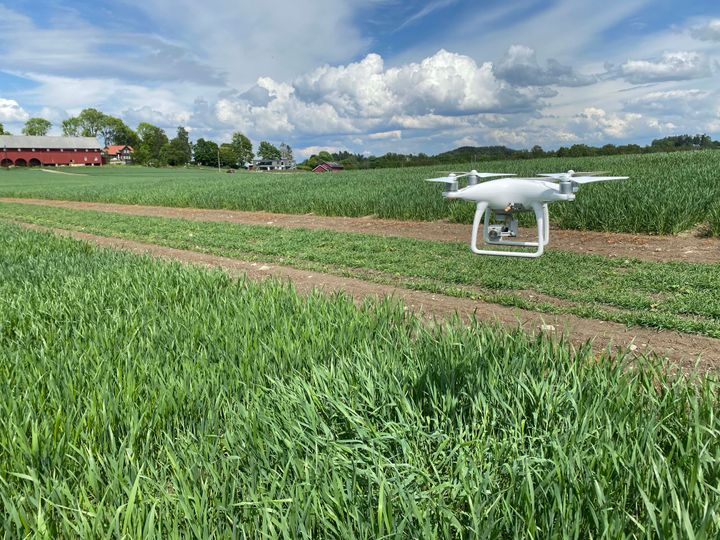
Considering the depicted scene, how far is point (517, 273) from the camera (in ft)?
23.1

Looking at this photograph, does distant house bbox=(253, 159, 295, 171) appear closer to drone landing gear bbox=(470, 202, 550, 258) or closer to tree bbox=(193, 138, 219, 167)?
tree bbox=(193, 138, 219, 167)

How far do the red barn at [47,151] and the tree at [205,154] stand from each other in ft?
72.8

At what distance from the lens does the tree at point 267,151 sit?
13812 centimetres

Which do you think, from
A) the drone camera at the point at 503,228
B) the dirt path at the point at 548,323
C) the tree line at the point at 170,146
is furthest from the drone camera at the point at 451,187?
the tree line at the point at 170,146

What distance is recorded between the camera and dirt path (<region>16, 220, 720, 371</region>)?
13.4ft

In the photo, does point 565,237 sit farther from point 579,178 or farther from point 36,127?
point 36,127

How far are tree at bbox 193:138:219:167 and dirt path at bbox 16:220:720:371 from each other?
12129 centimetres

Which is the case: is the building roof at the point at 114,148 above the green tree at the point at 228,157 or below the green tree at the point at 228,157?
above

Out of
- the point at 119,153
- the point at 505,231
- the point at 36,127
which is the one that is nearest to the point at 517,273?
the point at 505,231

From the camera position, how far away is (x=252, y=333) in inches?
148

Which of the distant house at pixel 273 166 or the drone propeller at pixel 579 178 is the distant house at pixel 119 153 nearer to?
the distant house at pixel 273 166

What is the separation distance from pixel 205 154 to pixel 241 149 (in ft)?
35.2

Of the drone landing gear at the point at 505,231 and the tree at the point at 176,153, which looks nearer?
the drone landing gear at the point at 505,231

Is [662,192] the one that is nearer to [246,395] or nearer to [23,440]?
[246,395]
